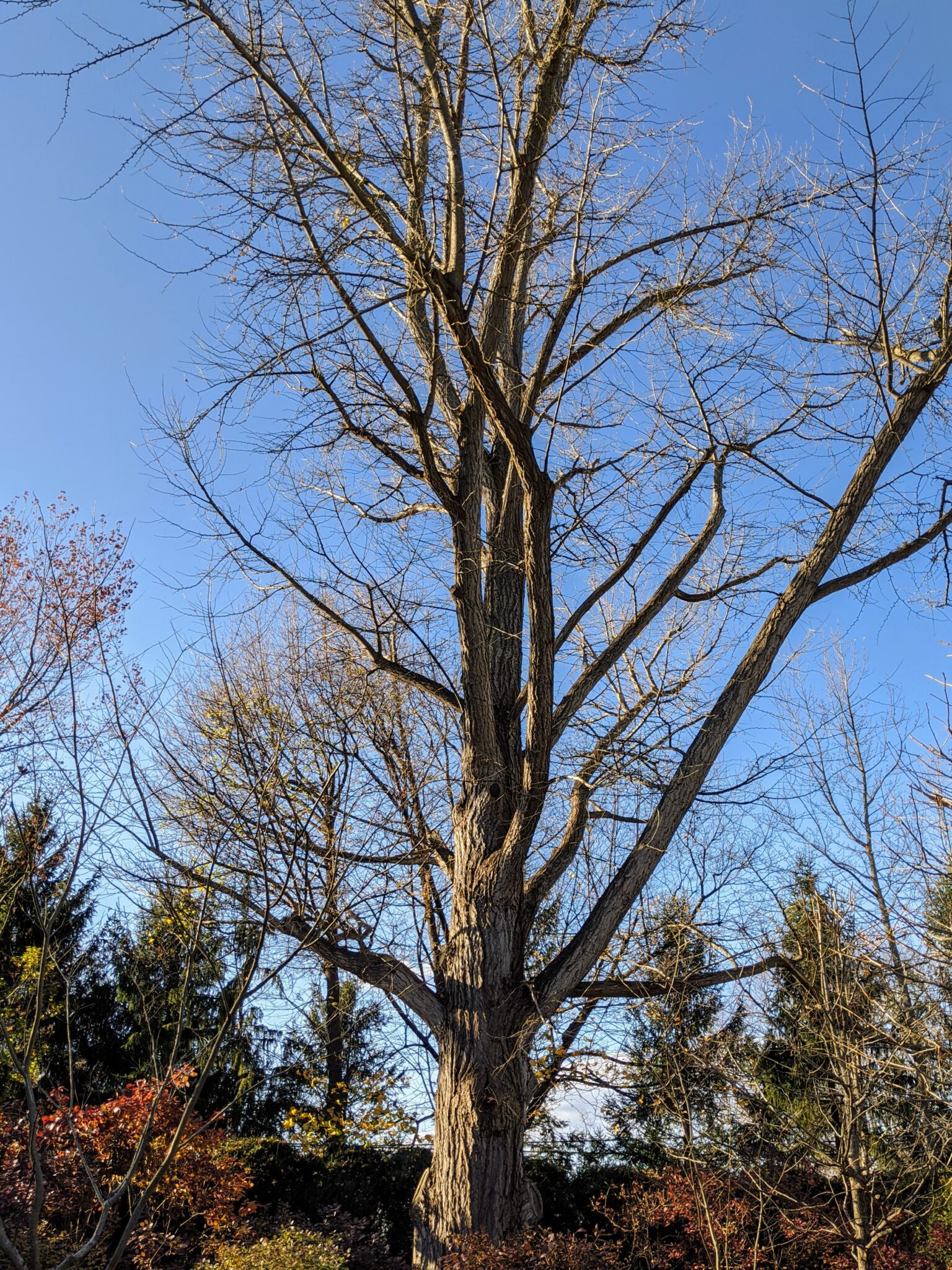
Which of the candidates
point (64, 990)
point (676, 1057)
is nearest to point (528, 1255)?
point (676, 1057)

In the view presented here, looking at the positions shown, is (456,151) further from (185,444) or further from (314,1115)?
(314,1115)

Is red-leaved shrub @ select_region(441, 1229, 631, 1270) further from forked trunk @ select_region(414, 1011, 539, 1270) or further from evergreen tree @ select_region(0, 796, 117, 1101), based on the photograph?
evergreen tree @ select_region(0, 796, 117, 1101)

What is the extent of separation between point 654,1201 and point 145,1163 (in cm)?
445

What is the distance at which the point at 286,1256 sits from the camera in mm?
5062

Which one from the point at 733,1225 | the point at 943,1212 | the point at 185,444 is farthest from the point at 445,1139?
the point at 943,1212

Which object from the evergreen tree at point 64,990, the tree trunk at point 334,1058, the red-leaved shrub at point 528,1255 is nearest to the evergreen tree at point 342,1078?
the tree trunk at point 334,1058

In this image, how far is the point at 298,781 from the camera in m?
7.00

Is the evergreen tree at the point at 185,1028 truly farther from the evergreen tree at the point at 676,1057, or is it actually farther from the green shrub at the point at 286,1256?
the evergreen tree at the point at 676,1057

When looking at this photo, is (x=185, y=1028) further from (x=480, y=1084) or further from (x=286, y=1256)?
(x=480, y=1084)

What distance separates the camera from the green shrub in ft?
16.4

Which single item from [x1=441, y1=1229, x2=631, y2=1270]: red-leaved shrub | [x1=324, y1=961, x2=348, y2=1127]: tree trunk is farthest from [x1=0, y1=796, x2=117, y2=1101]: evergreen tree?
[x1=441, y1=1229, x2=631, y2=1270]: red-leaved shrub

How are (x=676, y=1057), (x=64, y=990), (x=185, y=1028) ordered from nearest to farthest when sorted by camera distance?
(x=676, y=1057) → (x=185, y=1028) → (x=64, y=990)

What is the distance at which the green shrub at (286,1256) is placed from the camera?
16.4 feet

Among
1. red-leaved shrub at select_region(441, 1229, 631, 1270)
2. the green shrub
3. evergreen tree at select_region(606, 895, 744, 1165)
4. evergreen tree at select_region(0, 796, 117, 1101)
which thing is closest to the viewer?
red-leaved shrub at select_region(441, 1229, 631, 1270)
